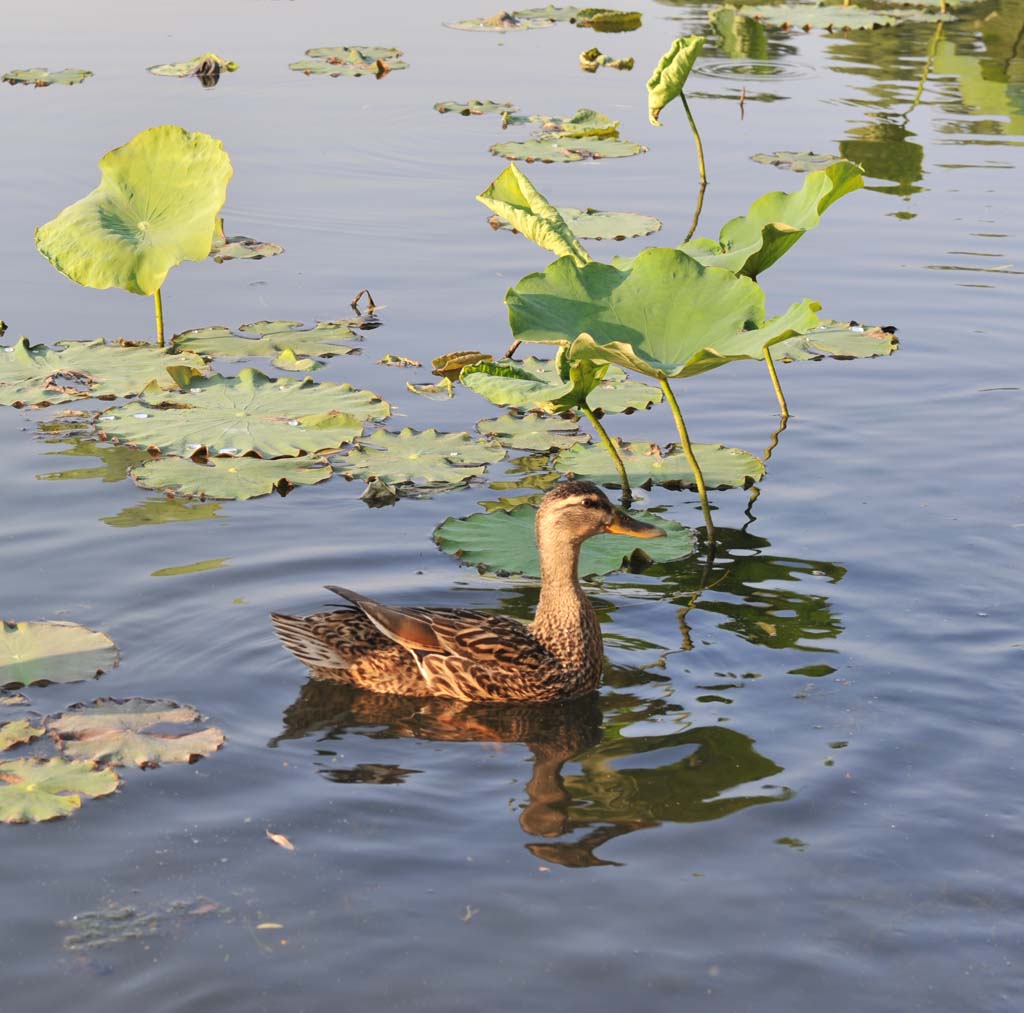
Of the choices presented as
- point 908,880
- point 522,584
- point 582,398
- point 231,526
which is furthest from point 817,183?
point 908,880

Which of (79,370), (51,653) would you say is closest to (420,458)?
(79,370)

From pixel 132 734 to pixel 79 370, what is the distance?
4008 millimetres

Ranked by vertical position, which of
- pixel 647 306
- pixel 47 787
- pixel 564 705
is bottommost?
pixel 564 705

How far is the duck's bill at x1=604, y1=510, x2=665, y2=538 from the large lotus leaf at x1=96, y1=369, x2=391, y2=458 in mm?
2016

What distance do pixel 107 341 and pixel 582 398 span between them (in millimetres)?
3632

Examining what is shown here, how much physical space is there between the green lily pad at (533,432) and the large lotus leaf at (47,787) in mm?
3810

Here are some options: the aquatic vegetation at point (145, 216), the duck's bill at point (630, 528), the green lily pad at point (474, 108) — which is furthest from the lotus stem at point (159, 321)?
the green lily pad at point (474, 108)

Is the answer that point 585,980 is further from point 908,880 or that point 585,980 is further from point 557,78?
point 557,78

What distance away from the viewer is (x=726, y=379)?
1013 centimetres

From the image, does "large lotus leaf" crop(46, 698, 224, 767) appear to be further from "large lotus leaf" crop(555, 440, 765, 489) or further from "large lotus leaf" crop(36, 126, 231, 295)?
"large lotus leaf" crop(36, 126, 231, 295)

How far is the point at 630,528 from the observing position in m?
6.88

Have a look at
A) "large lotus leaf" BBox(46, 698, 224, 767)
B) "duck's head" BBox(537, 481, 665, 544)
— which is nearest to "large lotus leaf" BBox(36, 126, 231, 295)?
"duck's head" BBox(537, 481, 665, 544)

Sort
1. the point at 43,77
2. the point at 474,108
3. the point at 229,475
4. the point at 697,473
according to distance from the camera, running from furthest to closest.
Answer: the point at 43,77 < the point at 474,108 < the point at 229,475 < the point at 697,473

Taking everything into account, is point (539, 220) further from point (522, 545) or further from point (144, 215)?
point (144, 215)
